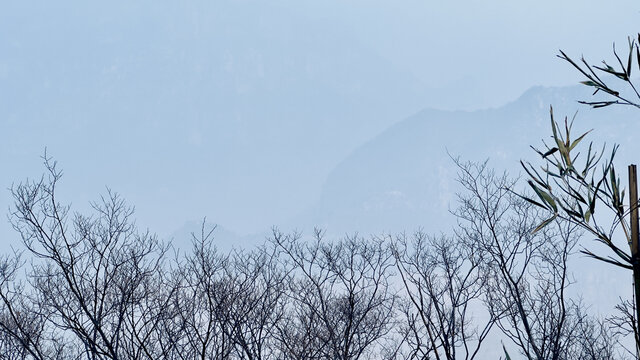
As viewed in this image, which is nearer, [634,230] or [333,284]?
[634,230]

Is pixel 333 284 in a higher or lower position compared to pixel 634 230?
higher

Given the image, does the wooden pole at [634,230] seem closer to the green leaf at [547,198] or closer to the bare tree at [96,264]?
the green leaf at [547,198]

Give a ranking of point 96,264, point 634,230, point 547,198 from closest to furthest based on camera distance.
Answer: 1. point 634,230
2. point 547,198
3. point 96,264

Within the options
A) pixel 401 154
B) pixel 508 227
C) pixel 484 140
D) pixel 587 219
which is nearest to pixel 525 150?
pixel 484 140

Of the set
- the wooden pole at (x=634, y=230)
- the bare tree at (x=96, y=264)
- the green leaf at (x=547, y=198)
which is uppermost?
the bare tree at (x=96, y=264)

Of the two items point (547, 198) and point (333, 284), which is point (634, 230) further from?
point (333, 284)

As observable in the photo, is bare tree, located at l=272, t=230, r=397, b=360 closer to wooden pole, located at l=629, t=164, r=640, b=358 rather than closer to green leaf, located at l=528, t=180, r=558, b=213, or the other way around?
green leaf, located at l=528, t=180, r=558, b=213

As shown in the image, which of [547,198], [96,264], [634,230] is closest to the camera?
[634,230]

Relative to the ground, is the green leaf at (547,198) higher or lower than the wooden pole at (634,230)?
higher

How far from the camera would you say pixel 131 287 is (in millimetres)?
8430

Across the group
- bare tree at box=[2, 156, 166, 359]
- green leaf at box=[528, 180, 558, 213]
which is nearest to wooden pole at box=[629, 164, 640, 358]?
green leaf at box=[528, 180, 558, 213]

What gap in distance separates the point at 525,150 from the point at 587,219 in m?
146

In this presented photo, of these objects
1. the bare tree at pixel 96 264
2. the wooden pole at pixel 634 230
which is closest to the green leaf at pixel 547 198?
the wooden pole at pixel 634 230

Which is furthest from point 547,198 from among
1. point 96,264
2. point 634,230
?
point 96,264
